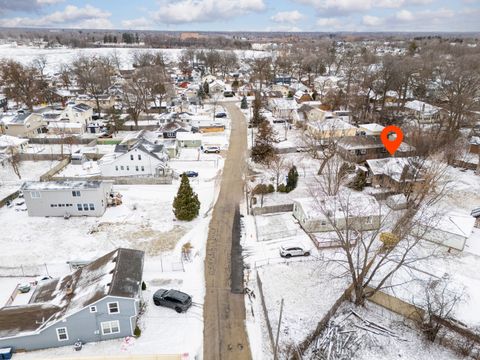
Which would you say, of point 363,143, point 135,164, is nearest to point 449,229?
point 363,143

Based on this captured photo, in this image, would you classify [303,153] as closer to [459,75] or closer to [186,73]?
[459,75]

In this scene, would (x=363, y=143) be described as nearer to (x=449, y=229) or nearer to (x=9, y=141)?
(x=449, y=229)

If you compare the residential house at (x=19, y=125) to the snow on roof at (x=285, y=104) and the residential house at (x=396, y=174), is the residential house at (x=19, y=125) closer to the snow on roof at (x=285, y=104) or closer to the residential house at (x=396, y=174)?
the snow on roof at (x=285, y=104)

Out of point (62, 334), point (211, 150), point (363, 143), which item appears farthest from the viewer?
point (211, 150)

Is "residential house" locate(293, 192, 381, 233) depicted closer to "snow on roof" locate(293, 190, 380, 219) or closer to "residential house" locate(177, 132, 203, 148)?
"snow on roof" locate(293, 190, 380, 219)

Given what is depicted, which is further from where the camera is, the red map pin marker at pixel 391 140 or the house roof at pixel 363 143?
the house roof at pixel 363 143

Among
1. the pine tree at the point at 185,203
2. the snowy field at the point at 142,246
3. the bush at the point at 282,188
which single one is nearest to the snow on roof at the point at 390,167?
the bush at the point at 282,188
